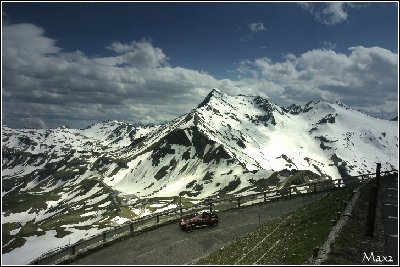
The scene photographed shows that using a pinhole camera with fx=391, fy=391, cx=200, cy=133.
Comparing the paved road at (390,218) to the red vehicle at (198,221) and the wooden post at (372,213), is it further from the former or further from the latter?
the red vehicle at (198,221)

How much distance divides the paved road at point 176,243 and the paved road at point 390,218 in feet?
36.7

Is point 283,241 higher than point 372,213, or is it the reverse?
point 372,213

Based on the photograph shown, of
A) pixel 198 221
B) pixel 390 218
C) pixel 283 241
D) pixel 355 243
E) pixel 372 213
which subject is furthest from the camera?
pixel 198 221

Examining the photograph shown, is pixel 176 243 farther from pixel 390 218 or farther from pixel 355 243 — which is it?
pixel 390 218

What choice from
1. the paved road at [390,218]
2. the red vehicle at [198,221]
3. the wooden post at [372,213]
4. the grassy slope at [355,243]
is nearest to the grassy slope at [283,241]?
the grassy slope at [355,243]

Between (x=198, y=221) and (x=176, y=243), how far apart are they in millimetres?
4533

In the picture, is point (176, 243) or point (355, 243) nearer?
point (355, 243)

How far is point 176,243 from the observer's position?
35781 millimetres

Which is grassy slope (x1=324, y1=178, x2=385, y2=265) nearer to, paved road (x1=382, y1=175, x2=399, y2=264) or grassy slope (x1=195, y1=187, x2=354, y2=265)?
paved road (x1=382, y1=175, x2=399, y2=264)

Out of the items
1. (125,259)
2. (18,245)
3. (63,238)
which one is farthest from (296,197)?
(18,245)

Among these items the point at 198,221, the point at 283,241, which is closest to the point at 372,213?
the point at 283,241

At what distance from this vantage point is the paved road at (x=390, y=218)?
25359 millimetres

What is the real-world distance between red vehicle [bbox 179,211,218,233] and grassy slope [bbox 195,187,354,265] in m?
4.89

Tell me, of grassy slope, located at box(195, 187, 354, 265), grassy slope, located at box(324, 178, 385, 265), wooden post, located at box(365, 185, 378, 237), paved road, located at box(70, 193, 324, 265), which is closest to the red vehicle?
paved road, located at box(70, 193, 324, 265)
